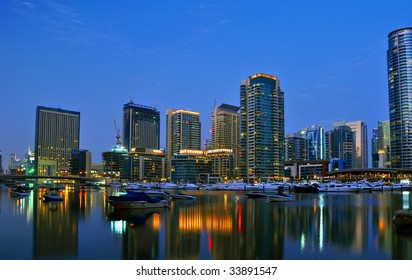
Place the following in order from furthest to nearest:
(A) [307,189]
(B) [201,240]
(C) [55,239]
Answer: (A) [307,189], (C) [55,239], (B) [201,240]

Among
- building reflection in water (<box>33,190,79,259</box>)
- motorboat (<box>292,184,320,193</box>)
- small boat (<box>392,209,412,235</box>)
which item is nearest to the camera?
building reflection in water (<box>33,190,79,259</box>)

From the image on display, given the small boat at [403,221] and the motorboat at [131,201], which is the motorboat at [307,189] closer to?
the motorboat at [131,201]

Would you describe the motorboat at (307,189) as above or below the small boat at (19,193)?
below

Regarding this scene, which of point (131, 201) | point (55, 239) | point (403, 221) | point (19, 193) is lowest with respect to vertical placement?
point (19, 193)

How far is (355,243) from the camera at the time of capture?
1998 centimetres

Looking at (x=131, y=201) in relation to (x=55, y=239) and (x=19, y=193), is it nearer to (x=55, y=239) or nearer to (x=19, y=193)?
(x=55, y=239)

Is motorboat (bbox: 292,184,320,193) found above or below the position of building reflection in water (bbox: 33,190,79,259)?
below

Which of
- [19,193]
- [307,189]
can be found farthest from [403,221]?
[307,189]

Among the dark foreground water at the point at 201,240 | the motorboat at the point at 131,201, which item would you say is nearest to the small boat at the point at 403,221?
the dark foreground water at the point at 201,240

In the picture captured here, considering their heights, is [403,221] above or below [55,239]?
above

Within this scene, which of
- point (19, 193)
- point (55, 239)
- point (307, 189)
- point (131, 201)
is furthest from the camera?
point (307, 189)

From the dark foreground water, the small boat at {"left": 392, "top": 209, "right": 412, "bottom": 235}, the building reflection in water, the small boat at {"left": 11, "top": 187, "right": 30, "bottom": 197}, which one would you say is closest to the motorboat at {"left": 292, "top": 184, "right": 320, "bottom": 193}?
the small boat at {"left": 11, "top": 187, "right": 30, "bottom": 197}

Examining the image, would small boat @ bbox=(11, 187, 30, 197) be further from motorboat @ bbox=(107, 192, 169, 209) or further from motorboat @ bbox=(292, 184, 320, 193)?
motorboat @ bbox=(292, 184, 320, 193)
